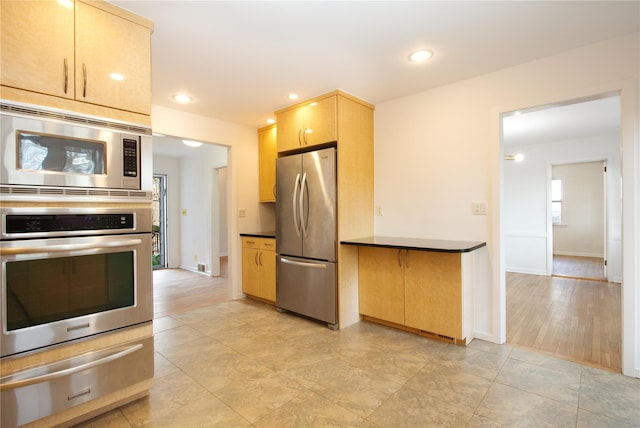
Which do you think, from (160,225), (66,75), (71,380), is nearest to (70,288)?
(71,380)

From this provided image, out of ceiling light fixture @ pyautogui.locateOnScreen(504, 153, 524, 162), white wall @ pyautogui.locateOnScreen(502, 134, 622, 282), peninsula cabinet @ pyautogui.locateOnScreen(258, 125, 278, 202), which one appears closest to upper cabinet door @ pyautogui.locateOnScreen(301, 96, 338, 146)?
peninsula cabinet @ pyautogui.locateOnScreen(258, 125, 278, 202)

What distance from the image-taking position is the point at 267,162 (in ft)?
14.2

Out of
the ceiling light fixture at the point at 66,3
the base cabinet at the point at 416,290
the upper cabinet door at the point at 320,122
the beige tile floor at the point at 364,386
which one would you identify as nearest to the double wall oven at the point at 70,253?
the beige tile floor at the point at 364,386

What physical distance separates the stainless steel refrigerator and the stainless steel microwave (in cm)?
165

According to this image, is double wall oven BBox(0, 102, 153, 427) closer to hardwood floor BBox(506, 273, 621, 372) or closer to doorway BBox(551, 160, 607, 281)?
hardwood floor BBox(506, 273, 621, 372)

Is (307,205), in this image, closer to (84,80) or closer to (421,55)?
(421,55)

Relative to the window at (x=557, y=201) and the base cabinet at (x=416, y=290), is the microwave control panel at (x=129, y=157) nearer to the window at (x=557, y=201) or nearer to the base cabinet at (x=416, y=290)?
the base cabinet at (x=416, y=290)

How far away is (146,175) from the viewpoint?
185cm

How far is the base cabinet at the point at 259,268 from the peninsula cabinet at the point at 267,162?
694 mm

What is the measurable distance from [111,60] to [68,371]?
170cm

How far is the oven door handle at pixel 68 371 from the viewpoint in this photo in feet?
4.62

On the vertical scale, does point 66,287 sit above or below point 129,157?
below

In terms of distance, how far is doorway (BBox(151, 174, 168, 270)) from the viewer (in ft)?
22.0

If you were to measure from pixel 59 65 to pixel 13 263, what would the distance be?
102 cm
